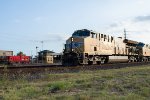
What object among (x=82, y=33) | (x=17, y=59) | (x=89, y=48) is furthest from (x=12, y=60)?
(x=89, y=48)

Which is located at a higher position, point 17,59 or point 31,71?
point 17,59

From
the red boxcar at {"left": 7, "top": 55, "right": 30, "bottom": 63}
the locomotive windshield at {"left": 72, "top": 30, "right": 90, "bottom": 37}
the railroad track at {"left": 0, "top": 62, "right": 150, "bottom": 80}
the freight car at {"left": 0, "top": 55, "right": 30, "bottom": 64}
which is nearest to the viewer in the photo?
the railroad track at {"left": 0, "top": 62, "right": 150, "bottom": 80}

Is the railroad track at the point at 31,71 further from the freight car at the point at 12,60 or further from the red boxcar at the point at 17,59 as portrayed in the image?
the red boxcar at the point at 17,59

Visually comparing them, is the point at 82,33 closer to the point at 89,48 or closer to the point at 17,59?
the point at 89,48

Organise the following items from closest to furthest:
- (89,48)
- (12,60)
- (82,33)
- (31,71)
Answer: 1. (31,71)
2. (89,48)
3. (82,33)
4. (12,60)

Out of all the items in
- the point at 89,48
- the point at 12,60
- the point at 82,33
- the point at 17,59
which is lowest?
the point at 12,60

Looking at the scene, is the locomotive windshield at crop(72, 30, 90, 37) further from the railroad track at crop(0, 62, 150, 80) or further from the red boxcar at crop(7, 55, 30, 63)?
the red boxcar at crop(7, 55, 30, 63)

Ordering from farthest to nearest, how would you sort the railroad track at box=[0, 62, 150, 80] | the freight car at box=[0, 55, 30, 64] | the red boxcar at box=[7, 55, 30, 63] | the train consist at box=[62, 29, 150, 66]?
1. the red boxcar at box=[7, 55, 30, 63]
2. the freight car at box=[0, 55, 30, 64]
3. the train consist at box=[62, 29, 150, 66]
4. the railroad track at box=[0, 62, 150, 80]

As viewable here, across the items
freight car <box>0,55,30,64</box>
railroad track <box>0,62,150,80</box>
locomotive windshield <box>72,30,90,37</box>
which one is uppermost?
locomotive windshield <box>72,30,90,37</box>

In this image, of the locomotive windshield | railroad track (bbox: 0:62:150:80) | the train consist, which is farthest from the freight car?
railroad track (bbox: 0:62:150:80)

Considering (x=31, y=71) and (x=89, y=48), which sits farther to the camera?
(x=89, y=48)

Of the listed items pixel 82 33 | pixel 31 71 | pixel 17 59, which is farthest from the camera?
pixel 17 59

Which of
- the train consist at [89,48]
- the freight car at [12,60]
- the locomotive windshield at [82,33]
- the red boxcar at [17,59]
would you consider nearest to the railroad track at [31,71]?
the train consist at [89,48]

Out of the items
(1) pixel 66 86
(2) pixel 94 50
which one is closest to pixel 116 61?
(2) pixel 94 50
